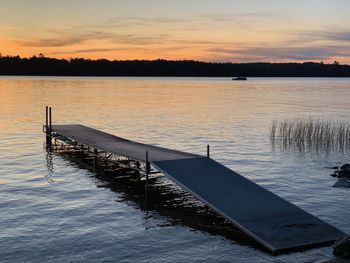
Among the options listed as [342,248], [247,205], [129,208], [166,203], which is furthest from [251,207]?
[129,208]

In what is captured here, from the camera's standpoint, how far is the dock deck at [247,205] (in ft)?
55.8

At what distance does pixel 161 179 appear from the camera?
28953 mm

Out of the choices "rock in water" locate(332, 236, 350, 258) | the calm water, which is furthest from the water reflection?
Result: "rock in water" locate(332, 236, 350, 258)

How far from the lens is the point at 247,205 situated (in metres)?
19.4

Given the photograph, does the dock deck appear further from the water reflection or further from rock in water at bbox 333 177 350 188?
rock in water at bbox 333 177 350 188

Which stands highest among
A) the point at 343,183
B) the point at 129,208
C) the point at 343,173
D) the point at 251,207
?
the point at 251,207

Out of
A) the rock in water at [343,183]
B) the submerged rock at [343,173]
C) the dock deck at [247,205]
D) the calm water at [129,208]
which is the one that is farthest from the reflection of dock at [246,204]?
the submerged rock at [343,173]

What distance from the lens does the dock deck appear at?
17016 millimetres

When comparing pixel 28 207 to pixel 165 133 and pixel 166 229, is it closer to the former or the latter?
pixel 166 229

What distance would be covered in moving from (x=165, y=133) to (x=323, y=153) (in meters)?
18.9

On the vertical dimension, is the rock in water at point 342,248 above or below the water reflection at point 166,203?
above

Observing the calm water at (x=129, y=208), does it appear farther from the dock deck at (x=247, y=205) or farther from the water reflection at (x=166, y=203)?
the dock deck at (x=247, y=205)

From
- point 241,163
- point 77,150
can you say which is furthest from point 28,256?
point 77,150

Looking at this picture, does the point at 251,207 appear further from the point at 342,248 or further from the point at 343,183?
the point at 343,183
